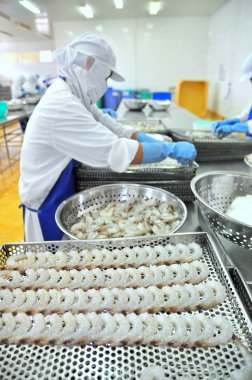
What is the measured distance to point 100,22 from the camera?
878 centimetres

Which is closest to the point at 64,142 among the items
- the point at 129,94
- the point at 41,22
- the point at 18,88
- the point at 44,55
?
the point at 41,22

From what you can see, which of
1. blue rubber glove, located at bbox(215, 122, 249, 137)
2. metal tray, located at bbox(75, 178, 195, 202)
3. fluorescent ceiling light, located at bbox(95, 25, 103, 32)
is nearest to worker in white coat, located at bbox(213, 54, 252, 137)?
blue rubber glove, located at bbox(215, 122, 249, 137)

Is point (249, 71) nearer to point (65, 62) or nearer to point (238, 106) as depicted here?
point (65, 62)

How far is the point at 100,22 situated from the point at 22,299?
9.88 meters

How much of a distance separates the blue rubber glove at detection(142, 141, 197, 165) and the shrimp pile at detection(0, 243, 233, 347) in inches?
27.0

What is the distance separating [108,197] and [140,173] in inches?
9.6

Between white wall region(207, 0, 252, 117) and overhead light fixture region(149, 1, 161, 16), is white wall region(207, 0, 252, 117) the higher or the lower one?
the lower one

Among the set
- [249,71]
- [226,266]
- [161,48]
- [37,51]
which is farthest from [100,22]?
[226,266]

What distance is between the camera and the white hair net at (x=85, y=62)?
1.60 m

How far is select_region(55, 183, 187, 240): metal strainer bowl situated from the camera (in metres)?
1.31

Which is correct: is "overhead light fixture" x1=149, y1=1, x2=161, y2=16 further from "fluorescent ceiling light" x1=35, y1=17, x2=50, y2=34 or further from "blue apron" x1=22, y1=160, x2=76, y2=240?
"blue apron" x1=22, y1=160, x2=76, y2=240

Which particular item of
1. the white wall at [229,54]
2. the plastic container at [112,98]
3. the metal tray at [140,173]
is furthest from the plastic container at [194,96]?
the metal tray at [140,173]

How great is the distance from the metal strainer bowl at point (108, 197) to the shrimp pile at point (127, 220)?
3 cm

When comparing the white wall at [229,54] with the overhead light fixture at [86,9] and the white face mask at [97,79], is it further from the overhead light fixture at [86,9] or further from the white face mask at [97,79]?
the white face mask at [97,79]
